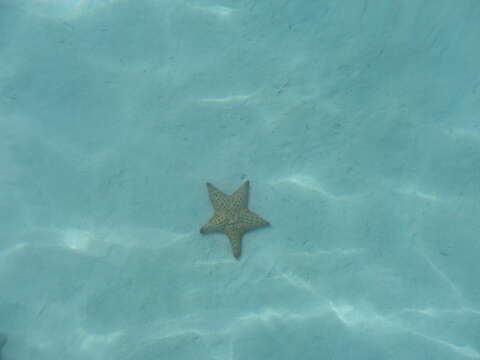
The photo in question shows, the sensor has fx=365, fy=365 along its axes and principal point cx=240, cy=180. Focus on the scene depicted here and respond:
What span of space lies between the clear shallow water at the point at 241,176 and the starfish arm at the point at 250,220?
15cm

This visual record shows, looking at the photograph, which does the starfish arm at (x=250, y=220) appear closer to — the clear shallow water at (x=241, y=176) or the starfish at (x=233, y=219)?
the starfish at (x=233, y=219)

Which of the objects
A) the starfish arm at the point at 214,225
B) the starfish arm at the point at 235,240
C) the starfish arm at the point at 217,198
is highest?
the starfish arm at the point at 217,198

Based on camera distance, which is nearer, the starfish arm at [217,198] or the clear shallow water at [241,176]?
the clear shallow water at [241,176]

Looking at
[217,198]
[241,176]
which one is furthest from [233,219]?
→ [241,176]

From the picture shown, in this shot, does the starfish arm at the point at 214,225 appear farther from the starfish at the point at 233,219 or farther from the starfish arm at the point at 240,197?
the starfish arm at the point at 240,197

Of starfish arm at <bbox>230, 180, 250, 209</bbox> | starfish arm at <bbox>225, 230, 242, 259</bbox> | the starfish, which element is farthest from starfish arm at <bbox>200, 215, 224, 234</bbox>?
starfish arm at <bbox>230, 180, 250, 209</bbox>

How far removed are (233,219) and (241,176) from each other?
1.95 ft

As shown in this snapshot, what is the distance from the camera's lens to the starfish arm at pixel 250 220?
13.5 ft

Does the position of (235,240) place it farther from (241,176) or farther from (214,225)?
(241,176)

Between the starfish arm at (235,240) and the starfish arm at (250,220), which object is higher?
the starfish arm at (250,220)

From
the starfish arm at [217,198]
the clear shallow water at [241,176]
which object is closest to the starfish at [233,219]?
the starfish arm at [217,198]

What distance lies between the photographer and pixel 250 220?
414cm

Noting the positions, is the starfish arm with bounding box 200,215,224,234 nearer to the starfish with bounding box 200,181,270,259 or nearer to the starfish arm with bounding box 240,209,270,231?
the starfish with bounding box 200,181,270,259

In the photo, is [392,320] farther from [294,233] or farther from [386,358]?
[294,233]
